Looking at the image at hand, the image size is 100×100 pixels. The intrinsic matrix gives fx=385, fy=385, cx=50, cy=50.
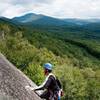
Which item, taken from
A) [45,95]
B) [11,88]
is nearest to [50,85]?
[45,95]

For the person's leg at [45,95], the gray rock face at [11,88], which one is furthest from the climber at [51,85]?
the gray rock face at [11,88]

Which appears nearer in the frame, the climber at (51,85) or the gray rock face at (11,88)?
the gray rock face at (11,88)

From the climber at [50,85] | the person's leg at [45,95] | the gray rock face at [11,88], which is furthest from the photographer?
the person's leg at [45,95]

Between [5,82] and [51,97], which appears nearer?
[5,82]

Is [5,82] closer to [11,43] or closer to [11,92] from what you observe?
[11,92]

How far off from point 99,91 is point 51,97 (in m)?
134

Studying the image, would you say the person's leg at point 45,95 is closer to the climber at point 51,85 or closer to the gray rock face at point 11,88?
the climber at point 51,85

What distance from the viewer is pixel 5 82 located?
72.5 feet

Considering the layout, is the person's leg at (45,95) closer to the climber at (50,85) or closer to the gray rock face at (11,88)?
the climber at (50,85)

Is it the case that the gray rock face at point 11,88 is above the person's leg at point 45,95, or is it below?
above

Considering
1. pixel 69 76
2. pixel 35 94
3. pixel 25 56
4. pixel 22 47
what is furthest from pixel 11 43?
pixel 35 94

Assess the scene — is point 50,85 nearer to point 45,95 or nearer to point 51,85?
point 51,85

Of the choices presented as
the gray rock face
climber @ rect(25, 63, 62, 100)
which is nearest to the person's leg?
climber @ rect(25, 63, 62, 100)

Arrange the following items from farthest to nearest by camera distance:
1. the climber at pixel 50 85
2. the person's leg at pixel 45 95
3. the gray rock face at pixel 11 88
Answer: the person's leg at pixel 45 95
the climber at pixel 50 85
the gray rock face at pixel 11 88
